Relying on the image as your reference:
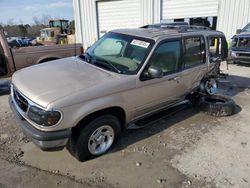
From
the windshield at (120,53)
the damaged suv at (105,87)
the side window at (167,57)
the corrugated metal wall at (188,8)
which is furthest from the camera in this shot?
the corrugated metal wall at (188,8)

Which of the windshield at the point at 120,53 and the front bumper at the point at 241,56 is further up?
the windshield at the point at 120,53

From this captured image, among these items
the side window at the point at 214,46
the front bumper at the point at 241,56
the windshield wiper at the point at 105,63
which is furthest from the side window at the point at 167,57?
the front bumper at the point at 241,56

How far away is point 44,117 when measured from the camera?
8.96 feet

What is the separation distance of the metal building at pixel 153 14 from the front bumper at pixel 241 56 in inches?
91.5

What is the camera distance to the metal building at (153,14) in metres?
11.2

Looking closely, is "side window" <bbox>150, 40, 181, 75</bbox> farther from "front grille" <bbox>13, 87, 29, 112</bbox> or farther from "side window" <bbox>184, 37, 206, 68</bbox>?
"front grille" <bbox>13, 87, 29, 112</bbox>

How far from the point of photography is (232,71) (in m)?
9.16

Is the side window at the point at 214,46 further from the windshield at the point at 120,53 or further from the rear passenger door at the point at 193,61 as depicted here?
the windshield at the point at 120,53

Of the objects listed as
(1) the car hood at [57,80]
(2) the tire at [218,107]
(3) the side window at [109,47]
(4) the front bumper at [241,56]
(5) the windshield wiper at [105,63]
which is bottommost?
(2) the tire at [218,107]

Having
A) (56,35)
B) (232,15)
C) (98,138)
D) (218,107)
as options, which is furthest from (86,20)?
(98,138)

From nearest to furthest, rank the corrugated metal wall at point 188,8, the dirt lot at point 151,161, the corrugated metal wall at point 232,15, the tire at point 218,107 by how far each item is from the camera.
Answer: the dirt lot at point 151,161, the tire at point 218,107, the corrugated metal wall at point 232,15, the corrugated metal wall at point 188,8

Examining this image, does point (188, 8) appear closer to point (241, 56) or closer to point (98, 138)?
point (241, 56)

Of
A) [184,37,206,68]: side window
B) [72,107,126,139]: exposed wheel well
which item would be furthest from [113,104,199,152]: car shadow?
[184,37,206,68]: side window

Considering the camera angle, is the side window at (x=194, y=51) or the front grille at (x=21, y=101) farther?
the side window at (x=194, y=51)
